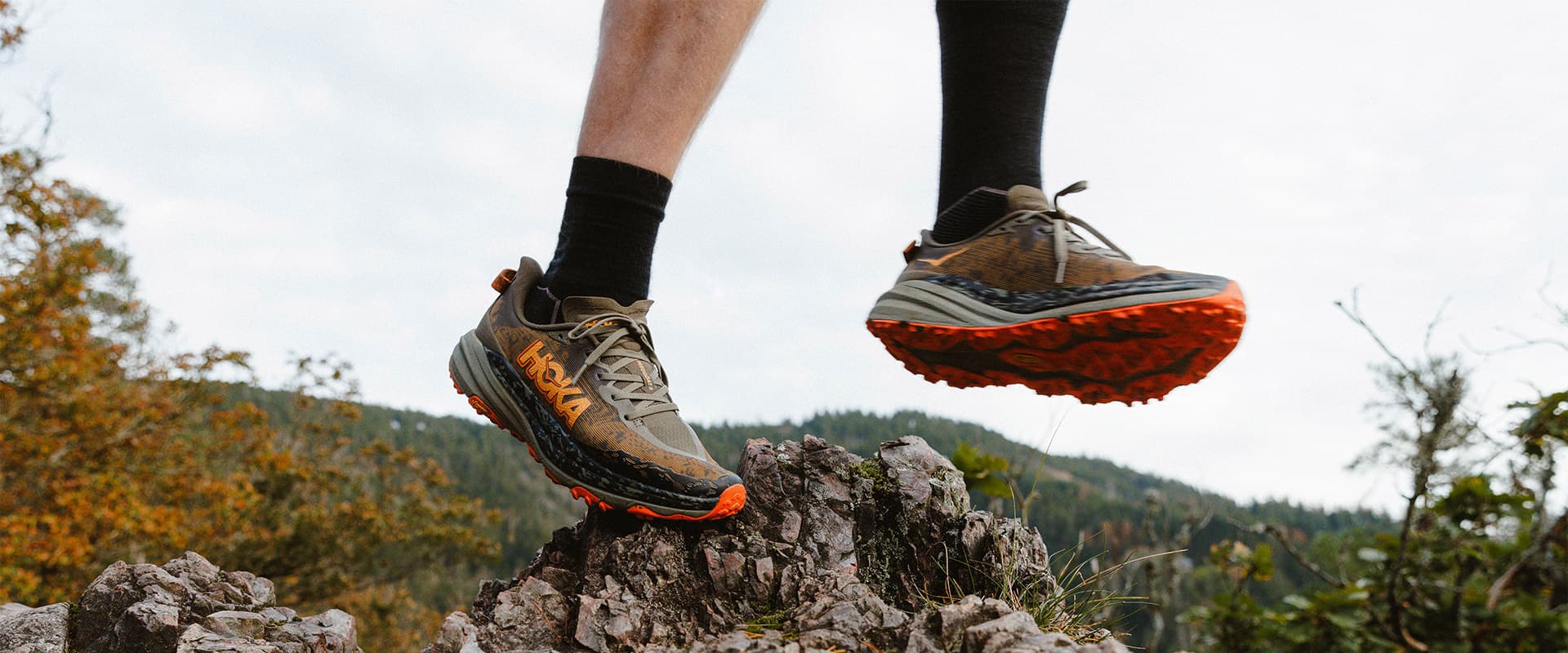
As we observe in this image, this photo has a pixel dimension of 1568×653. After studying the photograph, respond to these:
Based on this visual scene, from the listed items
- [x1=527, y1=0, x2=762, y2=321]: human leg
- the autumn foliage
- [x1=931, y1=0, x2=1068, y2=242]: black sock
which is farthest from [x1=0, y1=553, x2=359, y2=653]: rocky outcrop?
the autumn foliage

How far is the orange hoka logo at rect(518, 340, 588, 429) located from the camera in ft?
6.54

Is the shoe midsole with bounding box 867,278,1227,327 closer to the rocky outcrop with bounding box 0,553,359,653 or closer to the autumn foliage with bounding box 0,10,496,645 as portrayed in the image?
the rocky outcrop with bounding box 0,553,359,653

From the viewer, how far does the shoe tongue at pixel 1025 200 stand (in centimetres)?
194

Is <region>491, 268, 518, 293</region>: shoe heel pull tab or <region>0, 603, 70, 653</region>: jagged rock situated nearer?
<region>0, 603, 70, 653</region>: jagged rock

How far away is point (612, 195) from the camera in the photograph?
6.20 ft

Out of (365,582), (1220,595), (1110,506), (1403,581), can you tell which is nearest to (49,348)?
(365,582)

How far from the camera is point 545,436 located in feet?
6.75

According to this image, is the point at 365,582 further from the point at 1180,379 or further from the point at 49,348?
the point at 1180,379

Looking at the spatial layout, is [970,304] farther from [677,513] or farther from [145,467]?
[145,467]

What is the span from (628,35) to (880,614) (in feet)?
4.15

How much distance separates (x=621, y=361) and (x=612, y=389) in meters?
0.07

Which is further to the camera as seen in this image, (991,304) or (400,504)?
(400,504)

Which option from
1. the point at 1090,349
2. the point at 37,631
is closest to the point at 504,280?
the point at 37,631

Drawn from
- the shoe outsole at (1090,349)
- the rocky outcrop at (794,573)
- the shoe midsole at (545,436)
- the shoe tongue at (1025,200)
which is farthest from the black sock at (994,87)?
the shoe midsole at (545,436)
